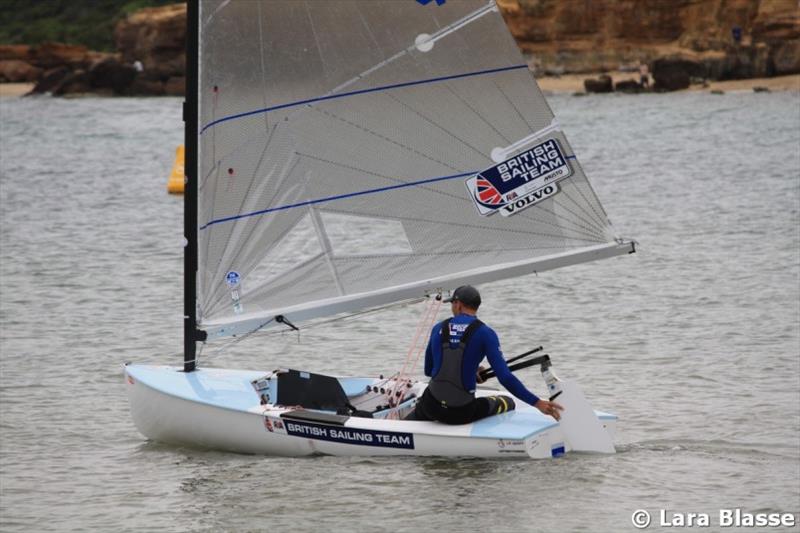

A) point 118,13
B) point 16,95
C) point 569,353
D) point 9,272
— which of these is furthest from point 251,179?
point 118,13

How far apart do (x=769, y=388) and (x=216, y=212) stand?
568 centimetres

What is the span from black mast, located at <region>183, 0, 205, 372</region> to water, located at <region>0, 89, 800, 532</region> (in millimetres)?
1127

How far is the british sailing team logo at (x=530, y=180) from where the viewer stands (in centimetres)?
1093

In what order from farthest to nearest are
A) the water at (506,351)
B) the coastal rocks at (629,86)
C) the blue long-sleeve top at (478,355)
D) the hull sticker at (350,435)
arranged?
1. the coastal rocks at (629,86)
2. the hull sticker at (350,435)
3. the blue long-sleeve top at (478,355)
4. the water at (506,351)

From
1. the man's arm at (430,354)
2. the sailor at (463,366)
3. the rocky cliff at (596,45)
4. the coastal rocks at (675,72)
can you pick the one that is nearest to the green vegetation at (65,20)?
the rocky cliff at (596,45)

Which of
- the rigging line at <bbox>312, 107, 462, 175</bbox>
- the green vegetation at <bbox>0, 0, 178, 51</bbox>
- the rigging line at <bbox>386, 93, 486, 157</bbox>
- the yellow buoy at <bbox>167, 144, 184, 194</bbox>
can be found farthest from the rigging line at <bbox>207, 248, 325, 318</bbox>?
the green vegetation at <bbox>0, 0, 178, 51</bbox>

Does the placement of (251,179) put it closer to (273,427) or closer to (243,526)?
(273,427)

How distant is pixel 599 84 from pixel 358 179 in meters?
51.7

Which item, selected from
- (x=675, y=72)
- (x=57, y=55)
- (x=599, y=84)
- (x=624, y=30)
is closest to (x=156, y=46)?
(x=57, y=55)

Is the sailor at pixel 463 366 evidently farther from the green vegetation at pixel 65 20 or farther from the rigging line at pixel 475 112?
the green vegetation at pixel 65 20

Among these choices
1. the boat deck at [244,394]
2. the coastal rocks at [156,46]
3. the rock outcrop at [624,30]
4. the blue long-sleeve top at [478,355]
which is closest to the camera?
the blue long-sleeve top at [478,355]

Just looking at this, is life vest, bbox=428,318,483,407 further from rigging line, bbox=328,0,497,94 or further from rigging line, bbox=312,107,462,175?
rigging line, bbox=328,0,497,94

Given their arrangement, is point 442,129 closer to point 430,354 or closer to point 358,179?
point 358,179

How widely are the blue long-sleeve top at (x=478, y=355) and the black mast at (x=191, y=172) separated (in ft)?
6.23
